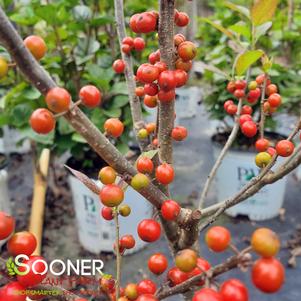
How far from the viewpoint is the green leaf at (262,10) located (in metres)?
0.58

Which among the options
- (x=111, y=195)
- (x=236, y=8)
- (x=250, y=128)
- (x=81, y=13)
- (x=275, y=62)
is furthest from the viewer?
(x=275, y=62)

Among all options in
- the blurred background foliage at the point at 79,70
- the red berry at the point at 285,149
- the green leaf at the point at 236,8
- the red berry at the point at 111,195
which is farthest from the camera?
the blurred background foliage at the point at 79,70

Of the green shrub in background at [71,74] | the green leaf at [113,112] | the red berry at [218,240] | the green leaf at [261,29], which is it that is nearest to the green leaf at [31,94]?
the green shrub in background at [71,74]

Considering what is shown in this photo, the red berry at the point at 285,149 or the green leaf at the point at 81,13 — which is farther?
the green leaf at the point at 81,13

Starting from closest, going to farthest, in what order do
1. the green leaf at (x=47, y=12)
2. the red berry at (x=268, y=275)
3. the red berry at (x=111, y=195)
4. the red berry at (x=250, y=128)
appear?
the red berry at (x=268, y=275), the red berry at (x=111, y=195), the red berry at (x=250, y=128), the green leaf at (x=47, y=12)

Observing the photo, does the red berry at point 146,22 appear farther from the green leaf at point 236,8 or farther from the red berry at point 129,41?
the green leaf at point 236,8

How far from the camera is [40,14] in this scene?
1342mm

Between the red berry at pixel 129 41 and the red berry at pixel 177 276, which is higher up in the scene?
the red berry at pixel 129 41

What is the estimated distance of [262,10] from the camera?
60 cm

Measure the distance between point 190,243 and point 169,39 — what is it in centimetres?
30

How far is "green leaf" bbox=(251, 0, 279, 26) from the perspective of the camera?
0.58 m

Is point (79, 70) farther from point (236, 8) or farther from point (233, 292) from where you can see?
point (233, 292)

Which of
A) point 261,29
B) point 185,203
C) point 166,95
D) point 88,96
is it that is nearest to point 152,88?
point 166,95

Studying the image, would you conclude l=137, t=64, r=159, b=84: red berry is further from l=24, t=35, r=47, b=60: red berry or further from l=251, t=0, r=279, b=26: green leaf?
l=251, t=0, r=279, b=26: green leaf
